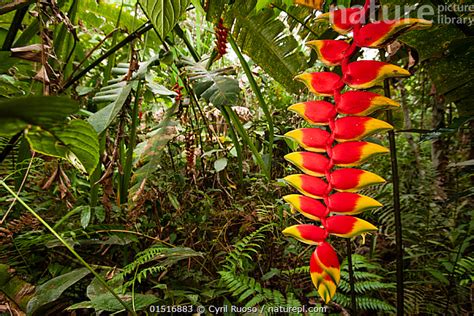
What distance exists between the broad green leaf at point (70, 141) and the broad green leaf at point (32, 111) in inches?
2.4

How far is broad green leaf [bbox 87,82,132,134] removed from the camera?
2.33 ft

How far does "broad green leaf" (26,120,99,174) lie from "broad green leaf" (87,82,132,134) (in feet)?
0.97

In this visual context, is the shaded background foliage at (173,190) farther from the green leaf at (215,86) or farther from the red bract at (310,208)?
the red bract at (310,208)

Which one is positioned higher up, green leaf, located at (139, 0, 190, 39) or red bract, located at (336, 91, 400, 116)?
green leaf, located at (139, 0, 190, 39)

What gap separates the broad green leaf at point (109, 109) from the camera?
2.33ft

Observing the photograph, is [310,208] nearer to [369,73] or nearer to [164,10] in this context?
[369,73]

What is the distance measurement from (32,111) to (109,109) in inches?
22.1

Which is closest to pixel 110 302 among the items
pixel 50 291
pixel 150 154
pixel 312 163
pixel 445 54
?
pixel 50 291

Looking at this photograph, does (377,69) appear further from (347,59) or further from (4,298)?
(4,298)

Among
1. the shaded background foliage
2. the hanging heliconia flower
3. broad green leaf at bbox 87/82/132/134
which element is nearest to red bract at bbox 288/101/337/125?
the hanging heliconia flower

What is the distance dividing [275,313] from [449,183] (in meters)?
1.20

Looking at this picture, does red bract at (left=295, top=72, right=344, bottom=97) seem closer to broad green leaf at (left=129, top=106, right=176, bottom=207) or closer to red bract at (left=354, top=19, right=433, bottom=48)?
red bract at (left=354, top=19, right=433, bottom=48)

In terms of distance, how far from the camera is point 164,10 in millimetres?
588

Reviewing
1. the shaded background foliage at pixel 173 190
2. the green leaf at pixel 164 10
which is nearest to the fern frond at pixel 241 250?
the shaded background foliage at pixel 173 190
